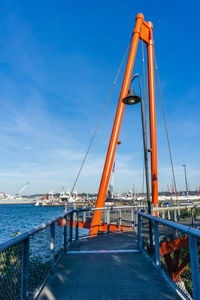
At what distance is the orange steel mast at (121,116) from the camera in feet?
33.8

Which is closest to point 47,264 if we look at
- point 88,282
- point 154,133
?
point 88,282

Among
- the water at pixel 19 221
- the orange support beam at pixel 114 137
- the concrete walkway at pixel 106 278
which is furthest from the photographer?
the water at pixel 19 221

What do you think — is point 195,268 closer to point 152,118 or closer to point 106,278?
point 106,278

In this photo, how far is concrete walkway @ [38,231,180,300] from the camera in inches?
119

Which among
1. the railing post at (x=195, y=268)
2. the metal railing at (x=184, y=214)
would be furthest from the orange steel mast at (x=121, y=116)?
the railing post at (x=195, y=268)

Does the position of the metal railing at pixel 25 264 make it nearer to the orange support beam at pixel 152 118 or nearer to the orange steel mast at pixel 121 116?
the orange steel mast at pixel 121 116

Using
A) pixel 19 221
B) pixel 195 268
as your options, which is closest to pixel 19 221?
pixel 19 221

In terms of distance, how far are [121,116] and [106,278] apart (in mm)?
9085

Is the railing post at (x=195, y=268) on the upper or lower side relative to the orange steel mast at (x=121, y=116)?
lower

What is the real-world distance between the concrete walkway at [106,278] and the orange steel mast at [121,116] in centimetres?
440

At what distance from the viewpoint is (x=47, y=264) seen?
12.1 feet

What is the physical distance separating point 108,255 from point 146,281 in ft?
5.38

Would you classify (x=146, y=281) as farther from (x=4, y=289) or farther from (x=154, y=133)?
(x=154, y=133)

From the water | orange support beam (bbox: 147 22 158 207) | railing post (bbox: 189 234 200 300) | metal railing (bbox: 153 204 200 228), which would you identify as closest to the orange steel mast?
orange support beam (bbox: 147 22 158 207)
